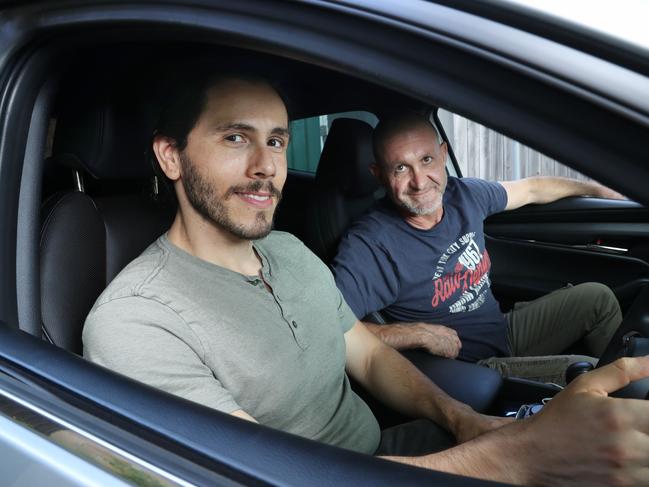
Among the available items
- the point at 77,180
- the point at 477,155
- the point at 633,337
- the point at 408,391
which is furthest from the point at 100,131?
the point at 477,155

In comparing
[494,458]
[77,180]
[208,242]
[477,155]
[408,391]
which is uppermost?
[477,155]

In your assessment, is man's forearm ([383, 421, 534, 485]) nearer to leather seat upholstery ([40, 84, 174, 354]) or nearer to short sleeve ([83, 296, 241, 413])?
short sleeve ([83, 296, 241, 413])

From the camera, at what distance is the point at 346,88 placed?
2.37 metres

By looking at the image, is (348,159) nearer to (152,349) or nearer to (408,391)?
(408,391)

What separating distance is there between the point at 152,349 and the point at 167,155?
53cm

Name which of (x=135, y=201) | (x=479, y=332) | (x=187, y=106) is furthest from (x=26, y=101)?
(x=479, y=332)

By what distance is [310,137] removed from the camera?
3193 mm

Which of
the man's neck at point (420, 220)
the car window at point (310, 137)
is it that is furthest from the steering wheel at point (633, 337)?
the car window at point (310, 137)

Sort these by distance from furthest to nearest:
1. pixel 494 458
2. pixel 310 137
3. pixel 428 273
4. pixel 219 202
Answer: pixel 310 137 < pixel 428 273 < pixel 219 202 < pixel 494 458

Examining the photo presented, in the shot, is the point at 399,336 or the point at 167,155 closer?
the point at 167,155

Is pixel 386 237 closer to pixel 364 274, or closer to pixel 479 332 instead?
pixel 364 274

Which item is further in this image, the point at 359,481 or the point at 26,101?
the point at 26,101

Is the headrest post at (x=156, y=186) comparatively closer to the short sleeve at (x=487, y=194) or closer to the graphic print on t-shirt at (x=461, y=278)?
the graphic print on t-shirt at (x=461, y=278)

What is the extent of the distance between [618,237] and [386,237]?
113 centimetres
